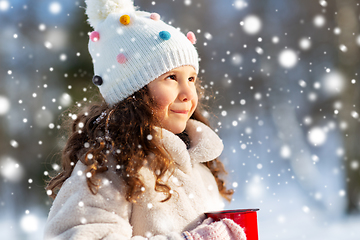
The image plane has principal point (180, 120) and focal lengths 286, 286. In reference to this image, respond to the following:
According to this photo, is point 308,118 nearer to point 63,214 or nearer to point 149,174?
point 149,174

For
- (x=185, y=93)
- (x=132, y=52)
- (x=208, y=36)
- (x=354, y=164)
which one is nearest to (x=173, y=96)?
(x=185, y=93)

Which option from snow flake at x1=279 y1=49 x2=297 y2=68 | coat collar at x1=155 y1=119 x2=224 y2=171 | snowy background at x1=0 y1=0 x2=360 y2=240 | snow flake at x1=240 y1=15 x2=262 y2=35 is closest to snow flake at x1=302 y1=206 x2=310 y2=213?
snowy background at x1=0 y1=0 x2=360 y2=240

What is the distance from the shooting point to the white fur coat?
2.27ft

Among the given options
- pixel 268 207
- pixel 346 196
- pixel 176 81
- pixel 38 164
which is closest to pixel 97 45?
pixel 176 81

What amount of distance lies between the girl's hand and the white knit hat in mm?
462

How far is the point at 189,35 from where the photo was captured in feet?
3.37

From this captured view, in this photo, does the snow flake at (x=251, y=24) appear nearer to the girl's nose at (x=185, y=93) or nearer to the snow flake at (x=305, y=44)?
the snow flake at (x=305, y=44)

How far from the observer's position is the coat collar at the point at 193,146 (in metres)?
0.86

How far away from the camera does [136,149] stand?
824mm

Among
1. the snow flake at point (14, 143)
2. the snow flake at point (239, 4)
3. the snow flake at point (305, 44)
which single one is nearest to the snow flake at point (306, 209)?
the snow flake at point (305, 44)

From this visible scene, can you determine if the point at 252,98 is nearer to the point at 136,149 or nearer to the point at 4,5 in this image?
the point at 136,149

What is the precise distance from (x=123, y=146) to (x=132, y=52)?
0.31 meters

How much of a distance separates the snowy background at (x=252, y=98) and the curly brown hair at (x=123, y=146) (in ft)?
3.89

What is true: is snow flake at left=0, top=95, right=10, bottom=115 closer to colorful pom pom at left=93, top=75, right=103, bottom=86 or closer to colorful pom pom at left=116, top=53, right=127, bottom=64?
colorful pom pom at left=93, top=75, right=103, bottom=86
